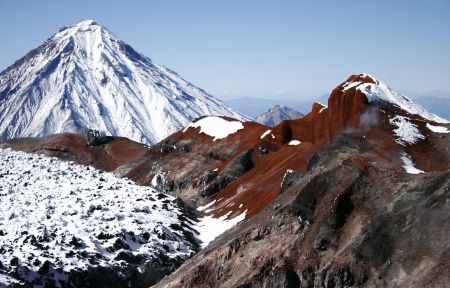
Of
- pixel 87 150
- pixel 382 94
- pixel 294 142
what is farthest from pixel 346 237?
pixel 87 150

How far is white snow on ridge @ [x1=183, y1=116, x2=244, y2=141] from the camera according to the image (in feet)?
301

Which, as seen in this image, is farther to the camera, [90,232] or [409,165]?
[90,232]

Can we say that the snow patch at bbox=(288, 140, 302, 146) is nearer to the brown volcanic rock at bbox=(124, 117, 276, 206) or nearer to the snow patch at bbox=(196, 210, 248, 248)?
the brown volcanic rock at bbox=(124, 117, 276, 206)

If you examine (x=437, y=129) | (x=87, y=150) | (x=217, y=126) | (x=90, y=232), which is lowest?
(x=90, y=232)

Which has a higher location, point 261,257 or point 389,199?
point 389,199

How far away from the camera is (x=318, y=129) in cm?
Result: 6931

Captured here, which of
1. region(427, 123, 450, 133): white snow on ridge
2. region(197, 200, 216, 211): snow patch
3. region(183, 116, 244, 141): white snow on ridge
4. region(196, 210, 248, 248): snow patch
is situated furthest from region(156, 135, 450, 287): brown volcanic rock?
region(183, 116, 244, 141): white snow on ridge

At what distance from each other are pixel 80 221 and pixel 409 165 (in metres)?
23.9

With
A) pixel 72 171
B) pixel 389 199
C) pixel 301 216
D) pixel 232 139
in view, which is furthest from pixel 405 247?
pixel 232 139

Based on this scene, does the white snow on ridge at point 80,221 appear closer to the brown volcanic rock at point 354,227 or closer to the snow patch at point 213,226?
the snow patch at point 213,226

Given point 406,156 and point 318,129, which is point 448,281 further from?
point 318,129

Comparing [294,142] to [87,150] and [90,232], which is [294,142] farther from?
[87,150]

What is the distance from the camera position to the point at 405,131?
47156 mm

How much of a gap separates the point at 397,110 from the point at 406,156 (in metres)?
7.92
